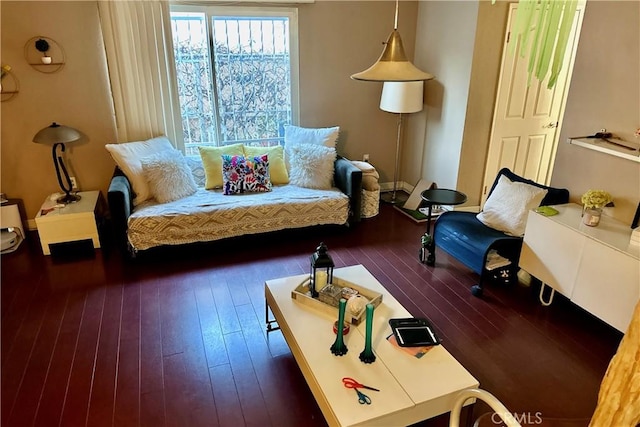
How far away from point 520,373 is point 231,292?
192 centimetres

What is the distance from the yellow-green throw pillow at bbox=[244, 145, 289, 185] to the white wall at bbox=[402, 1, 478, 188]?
1.63 m

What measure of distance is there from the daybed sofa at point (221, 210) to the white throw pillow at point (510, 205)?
1184mm

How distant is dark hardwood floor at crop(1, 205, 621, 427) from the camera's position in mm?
2197

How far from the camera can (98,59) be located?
384 cm

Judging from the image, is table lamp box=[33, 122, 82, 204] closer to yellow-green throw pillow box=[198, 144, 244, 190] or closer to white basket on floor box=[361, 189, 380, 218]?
yellow-green throw pillow box=[198, 144, 244, 190]

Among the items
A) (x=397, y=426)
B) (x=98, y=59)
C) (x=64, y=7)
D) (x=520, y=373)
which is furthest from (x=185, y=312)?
(x=64, y=7)

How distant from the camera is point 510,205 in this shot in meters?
3.31

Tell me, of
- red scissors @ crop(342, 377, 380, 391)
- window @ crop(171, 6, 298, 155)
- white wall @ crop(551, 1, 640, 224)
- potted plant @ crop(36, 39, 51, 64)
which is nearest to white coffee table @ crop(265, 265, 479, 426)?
red scissors @ crop(342, 377, 380, 391)

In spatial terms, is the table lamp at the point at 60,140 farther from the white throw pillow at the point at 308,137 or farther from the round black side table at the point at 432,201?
the round black side table at the point at 432,201

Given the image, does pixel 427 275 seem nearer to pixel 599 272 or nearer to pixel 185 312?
pixel 599 272

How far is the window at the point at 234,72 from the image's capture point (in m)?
4.16

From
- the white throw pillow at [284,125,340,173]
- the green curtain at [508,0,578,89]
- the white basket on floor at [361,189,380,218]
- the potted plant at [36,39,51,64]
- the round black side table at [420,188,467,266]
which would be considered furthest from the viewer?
the white throw pillow at [284,125,340,173]

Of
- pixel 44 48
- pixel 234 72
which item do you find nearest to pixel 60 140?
pixel 44 48

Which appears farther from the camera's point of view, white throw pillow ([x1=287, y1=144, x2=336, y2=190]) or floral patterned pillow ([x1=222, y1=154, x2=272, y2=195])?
white throw pillow ([x1=287, y1=144, x2=336, y2=190])
